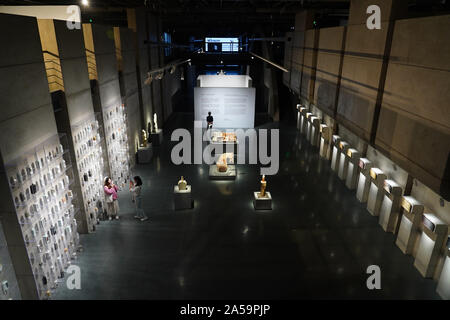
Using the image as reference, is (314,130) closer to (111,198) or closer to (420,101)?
(420,101)

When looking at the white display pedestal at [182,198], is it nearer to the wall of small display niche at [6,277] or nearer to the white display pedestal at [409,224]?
the wall of small display niche at [6,277]

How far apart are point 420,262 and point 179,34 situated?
111ft

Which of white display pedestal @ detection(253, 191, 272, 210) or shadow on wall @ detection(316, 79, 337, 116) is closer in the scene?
white display pedestal @ detection(253, 191, 272, 210)

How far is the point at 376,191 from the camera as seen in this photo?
904 cm

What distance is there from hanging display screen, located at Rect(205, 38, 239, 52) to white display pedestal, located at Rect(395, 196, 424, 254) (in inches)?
1118

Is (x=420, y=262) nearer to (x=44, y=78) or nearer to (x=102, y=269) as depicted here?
(x=102, y=269)

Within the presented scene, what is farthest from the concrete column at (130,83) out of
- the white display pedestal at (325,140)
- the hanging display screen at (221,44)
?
the hanging display screen at (221,44)

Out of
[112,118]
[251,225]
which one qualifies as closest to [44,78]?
[112,118]

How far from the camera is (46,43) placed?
262 inches

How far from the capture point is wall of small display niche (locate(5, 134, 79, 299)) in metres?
5.43

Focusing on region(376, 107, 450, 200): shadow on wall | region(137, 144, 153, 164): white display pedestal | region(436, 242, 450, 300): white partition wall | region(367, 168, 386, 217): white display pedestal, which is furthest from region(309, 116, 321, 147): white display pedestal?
region(436, 242, 450, 300): white partition wall

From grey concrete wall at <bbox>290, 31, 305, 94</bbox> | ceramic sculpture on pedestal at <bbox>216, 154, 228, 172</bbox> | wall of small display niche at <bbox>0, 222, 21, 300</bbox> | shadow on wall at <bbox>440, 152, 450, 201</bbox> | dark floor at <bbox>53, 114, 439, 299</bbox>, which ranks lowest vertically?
dark floor at <bbox>53, 114, 439, 299</bbox>

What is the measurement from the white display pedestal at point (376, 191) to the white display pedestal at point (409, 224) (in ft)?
3.61

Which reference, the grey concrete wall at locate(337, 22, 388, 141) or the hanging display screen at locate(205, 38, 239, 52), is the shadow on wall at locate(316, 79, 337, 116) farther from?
the hanging display screen at locate(205, 38, 239, 52)
